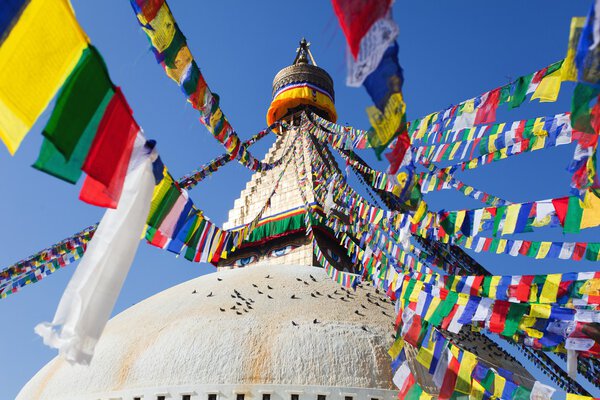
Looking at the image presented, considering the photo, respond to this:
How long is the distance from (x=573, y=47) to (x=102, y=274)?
299cm

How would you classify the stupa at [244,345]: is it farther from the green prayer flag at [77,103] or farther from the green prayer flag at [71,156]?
the green prayer flag at [77,103]

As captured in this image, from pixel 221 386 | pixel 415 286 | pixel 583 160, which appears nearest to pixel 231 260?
pixel 221 386

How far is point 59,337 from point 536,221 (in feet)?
14.8

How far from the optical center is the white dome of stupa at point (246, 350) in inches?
303

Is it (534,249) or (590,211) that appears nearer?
(590,211)

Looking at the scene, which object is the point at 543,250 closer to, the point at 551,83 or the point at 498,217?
the point at 498,217

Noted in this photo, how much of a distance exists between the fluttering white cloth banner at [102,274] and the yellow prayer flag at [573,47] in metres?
2.64

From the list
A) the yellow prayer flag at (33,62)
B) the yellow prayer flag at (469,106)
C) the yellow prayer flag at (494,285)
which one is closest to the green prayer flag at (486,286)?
the yellow prayer flag at (494,285)

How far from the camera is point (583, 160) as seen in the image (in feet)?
14.8

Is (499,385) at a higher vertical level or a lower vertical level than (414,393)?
higher

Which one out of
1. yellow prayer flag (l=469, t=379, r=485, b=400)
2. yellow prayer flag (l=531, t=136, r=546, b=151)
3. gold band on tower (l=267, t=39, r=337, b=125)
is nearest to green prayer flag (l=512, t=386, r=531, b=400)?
yellow prayer flag (l=469, t=379, r=485, b=400)

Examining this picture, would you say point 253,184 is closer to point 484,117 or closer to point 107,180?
point 484,117

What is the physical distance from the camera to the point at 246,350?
808 cm

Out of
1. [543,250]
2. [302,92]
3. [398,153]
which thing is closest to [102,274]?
[398,153]
